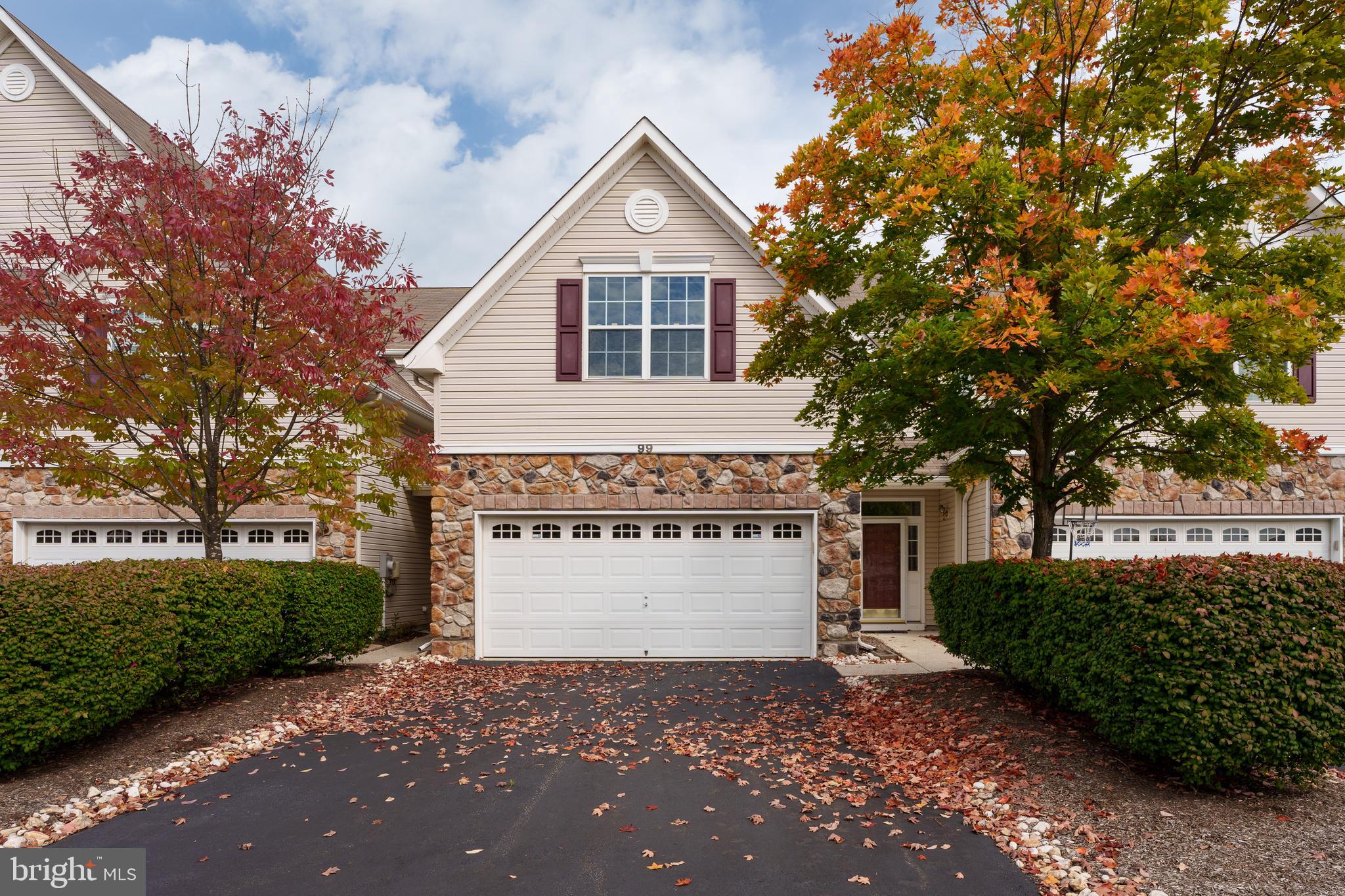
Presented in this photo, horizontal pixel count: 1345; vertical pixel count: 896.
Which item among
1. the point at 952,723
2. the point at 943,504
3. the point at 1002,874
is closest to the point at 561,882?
the point at 1002,874

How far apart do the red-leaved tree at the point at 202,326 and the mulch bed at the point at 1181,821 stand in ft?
25.8

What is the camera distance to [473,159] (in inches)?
912

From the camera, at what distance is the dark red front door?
15.3m

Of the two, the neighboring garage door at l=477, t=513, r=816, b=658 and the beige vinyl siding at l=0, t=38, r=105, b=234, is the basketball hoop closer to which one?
the neighboring garage door at l=477, t=513, r=816, b=658

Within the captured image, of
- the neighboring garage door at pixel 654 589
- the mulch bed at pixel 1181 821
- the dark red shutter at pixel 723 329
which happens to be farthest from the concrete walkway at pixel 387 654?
the mulch bed at pixel 1181 821

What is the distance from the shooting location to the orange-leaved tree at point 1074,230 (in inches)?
239

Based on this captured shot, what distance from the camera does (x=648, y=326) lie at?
474 inches

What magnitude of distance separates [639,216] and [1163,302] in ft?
26.7

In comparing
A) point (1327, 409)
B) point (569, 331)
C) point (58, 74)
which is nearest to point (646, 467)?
point (569, 331)

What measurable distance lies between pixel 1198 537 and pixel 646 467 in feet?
28.5

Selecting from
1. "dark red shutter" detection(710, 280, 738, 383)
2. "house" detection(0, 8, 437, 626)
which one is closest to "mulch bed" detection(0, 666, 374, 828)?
"house" detection(0, 8, 437, 626)

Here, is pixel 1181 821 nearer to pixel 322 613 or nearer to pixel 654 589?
pixel 654 589

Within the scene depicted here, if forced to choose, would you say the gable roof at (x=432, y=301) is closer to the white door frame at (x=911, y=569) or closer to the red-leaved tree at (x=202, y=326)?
the red-leaved tree at (x=202, y=326)

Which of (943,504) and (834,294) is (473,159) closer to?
(943,504)
